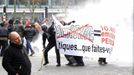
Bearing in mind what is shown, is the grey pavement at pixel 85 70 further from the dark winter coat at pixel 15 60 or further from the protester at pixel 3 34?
the dark winter coat at pixel 15 60

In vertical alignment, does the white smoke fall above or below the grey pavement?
above

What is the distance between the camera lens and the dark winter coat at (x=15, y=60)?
8.27 metres

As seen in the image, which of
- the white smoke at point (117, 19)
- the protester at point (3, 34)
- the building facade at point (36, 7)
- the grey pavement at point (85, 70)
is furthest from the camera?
the building facade at point (36, 7)

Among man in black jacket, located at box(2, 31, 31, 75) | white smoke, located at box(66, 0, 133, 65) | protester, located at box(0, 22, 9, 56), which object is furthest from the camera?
protester, located at box(0, 22, 9, 56)

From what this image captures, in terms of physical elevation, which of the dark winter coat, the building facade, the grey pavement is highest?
the building facade

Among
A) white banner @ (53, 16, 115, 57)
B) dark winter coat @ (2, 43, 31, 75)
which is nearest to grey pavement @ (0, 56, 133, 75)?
white banner @ (53, 16, 115, 57)

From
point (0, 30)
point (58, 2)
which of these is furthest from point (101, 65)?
point (58, 2)

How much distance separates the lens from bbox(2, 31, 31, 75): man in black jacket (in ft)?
27.0

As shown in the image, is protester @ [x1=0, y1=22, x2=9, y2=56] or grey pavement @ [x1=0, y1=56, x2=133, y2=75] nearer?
grey pavement @ [x1=0, y1=56, x2=133, y2=75]

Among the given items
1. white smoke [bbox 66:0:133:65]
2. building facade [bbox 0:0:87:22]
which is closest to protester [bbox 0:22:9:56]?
white smoke [bbox 66:0:133:65]

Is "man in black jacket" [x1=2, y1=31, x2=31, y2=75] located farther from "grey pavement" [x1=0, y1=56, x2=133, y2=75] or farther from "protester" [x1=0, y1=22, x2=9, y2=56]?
"protester" [x1=0, y1=22, x2=9, y2=56]

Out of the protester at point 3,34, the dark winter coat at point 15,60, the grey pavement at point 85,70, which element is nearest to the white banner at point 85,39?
the grey pavement at point 85,70

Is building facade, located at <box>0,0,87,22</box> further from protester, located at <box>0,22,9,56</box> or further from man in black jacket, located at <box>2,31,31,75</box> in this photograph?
man in black jacket, located at <box>2,31,31,75</box>

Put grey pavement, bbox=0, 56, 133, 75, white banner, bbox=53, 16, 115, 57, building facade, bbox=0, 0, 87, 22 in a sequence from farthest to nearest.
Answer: building facade, bbox=0, 0, 87, 22
white banner, bbox=53, 16, 115, 57
grey pavement, bbox=0, 56, 133, 75
